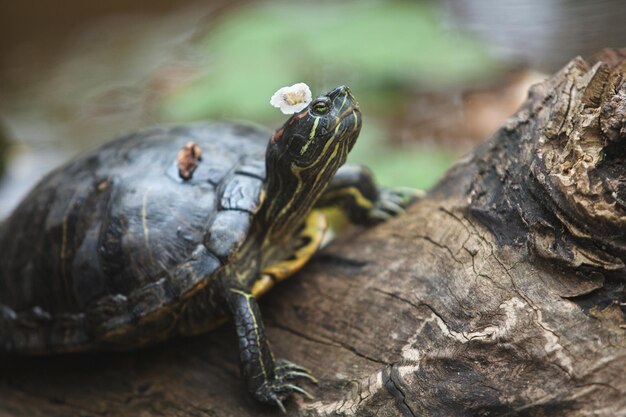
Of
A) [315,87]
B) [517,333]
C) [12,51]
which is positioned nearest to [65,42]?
[12,51]

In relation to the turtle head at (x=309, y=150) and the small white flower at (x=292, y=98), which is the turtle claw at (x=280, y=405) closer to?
the turtle head at (x=309, y=150)

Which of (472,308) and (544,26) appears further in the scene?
(544,26)

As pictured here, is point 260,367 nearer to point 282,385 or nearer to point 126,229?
point 282,385

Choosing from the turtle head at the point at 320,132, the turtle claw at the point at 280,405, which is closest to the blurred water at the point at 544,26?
the turtle head at the point at 320,132

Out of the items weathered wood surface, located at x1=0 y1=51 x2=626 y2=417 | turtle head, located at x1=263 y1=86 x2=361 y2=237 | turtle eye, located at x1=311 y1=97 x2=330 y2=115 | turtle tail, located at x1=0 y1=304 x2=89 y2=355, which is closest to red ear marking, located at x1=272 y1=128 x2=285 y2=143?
turtle head, located at x1=263 y1=86 x2=361 y2=237

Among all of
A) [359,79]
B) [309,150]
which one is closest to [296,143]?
[309,150]

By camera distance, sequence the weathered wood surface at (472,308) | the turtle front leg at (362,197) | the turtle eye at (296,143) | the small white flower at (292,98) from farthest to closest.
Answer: the turtle front leg at (362,197)
the turtle eye at (296,143)
the small white flower at (292,98)
the weathered wood surface at (472,308)
